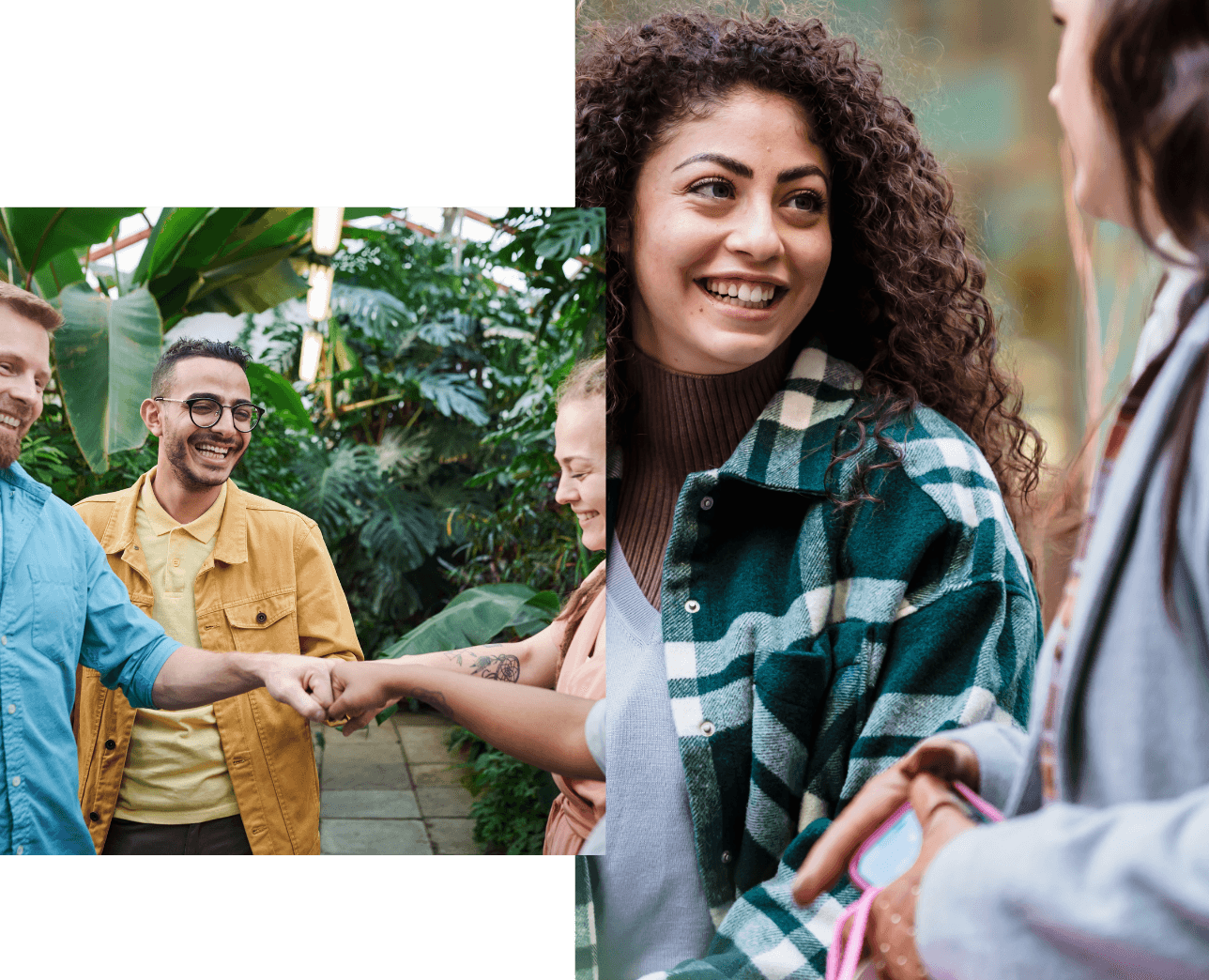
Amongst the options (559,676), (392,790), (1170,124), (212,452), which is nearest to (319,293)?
(212,452)

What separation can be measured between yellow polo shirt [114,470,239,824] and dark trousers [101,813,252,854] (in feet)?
0.06

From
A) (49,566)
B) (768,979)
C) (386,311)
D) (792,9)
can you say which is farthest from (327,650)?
(792,9)

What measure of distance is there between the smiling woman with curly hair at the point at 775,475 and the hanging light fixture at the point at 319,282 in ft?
1.81

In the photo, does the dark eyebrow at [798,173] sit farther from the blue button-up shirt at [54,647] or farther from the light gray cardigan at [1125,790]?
the blue button-up shirt at [54,647]

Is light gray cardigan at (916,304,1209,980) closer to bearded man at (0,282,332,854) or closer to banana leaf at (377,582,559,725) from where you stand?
banana leaf at (377,582,559,725)

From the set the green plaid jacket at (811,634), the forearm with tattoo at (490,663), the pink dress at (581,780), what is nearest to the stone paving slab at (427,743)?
the forearm with tattoo at (490,663)

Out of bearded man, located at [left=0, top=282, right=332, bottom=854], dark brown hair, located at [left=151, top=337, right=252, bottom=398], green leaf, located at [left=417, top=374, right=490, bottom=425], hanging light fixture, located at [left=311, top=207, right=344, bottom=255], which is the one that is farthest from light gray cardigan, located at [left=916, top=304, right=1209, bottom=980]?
dark brown hair, located at [left=151, top=337, right=252, bottom=398]

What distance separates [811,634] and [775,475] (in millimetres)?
327

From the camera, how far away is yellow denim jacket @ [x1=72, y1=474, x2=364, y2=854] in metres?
2.19

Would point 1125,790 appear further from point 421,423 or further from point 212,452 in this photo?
point 212,452

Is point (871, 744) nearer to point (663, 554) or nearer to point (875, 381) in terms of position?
point (663, 554)

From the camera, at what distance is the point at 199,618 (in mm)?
2188

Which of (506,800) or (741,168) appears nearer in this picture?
(741,168)

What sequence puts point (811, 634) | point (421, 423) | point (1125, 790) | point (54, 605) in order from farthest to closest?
1. point (421, 423)
2. point (54, 605)
3. point (811, 634)
4. point (1125, 790)
